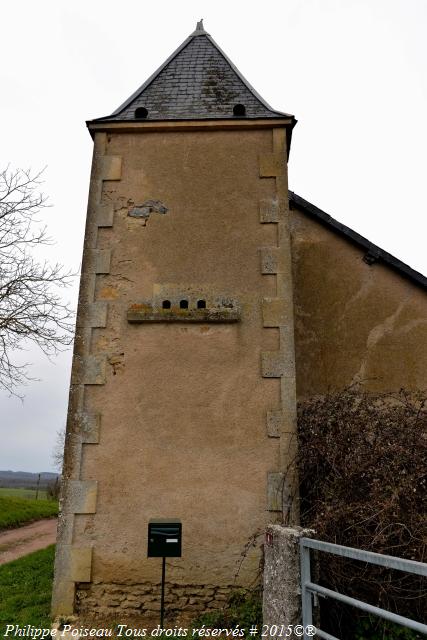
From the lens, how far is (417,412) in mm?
5195

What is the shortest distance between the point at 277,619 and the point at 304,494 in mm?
1719

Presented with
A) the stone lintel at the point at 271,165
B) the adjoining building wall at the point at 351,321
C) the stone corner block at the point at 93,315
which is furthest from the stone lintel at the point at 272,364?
the stone lintel at the point at 271,165

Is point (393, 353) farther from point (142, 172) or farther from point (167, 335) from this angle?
point (142, 172)

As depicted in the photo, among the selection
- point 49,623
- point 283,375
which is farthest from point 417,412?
point 49,623

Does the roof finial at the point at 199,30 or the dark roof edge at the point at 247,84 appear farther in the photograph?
the roof finial at the point at 199,30

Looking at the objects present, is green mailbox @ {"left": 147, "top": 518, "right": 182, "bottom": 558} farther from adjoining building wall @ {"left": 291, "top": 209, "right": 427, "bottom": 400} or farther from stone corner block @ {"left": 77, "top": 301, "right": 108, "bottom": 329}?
adjoining building wall @ {"left": 291, "top": 209, "right": 427, "bottom": 400}

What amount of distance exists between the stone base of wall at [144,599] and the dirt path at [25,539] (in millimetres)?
5710

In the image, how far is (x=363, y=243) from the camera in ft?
24.0

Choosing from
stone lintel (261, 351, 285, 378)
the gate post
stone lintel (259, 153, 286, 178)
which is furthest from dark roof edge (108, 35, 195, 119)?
the gate post

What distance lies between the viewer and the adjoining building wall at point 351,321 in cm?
688

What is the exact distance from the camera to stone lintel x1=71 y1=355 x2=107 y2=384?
18.2 ft

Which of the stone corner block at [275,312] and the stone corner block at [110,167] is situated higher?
the stone corner block at [110,167]

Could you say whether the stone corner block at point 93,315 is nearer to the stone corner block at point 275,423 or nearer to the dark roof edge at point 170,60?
the stone corner block at point 275,423

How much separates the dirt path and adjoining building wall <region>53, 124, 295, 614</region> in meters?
5.96
